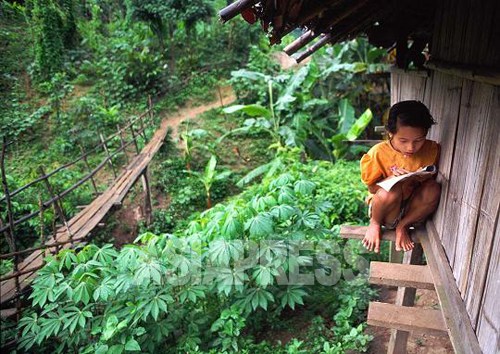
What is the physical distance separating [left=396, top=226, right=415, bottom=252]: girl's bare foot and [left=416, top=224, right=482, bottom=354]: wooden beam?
86mm

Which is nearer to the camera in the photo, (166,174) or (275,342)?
(275,342)

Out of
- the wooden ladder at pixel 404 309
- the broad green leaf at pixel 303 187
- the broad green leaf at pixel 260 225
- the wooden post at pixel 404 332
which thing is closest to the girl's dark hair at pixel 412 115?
the wooden ladder at pixel 404 309

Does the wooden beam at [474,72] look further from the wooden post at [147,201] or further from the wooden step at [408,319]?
the wooden post at [147,201]

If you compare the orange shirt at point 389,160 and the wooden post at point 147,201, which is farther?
the wooden post at point 147,201

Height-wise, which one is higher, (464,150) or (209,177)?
(464,150)

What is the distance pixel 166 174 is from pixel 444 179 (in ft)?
25.1

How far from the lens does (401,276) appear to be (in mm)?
2211

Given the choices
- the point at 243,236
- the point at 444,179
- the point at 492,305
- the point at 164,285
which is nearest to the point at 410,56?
the point at 444,179

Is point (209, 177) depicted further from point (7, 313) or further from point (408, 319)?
point (408, 319)

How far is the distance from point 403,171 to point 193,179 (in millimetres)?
7174

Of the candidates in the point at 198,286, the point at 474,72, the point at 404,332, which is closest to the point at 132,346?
the point at 198,286

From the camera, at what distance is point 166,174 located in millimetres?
9000

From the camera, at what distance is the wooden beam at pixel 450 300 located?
1.36m

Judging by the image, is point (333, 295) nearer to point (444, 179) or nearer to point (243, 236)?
point (243, 236)
